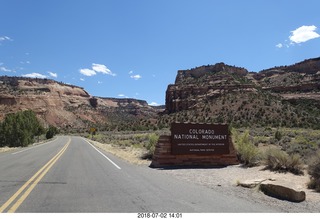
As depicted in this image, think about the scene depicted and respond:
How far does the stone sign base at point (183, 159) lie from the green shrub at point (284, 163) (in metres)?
3.36

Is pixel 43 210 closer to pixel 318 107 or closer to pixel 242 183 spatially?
pixel 242 183

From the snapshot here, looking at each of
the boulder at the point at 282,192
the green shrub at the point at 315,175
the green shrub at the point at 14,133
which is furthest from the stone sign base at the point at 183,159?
the green shrub at the point at 14,133

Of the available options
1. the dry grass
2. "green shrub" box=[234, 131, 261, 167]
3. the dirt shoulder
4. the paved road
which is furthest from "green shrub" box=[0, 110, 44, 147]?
the paved road

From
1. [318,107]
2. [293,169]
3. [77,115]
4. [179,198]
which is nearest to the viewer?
[179,198]

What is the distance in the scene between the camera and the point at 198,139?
18.6 metres

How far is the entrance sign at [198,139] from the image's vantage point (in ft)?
59.9

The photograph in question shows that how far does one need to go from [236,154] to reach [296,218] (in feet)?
38.9

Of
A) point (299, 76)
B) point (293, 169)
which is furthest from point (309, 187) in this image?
point (299, 76)

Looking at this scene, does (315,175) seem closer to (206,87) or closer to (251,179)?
(251,179)

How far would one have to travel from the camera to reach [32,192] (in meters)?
9.20

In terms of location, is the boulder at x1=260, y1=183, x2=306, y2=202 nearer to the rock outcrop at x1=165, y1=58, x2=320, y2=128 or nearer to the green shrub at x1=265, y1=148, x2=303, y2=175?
Result: the green shrub at x1=265, y1=148, x2=303, y2=175

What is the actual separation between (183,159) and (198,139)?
1.38 meters

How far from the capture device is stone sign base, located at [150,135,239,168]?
18.0 metres

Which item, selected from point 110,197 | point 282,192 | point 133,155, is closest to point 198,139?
point 133,155
